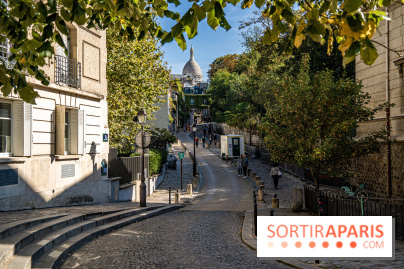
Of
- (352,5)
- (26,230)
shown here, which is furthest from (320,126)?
(352,5)

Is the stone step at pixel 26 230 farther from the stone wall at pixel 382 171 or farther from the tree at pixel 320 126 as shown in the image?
the stone wall at pixel 382 171

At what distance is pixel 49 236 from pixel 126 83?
16370 mm

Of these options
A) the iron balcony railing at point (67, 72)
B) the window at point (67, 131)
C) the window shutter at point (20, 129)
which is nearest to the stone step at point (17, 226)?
the window shutter at point (20, 129)

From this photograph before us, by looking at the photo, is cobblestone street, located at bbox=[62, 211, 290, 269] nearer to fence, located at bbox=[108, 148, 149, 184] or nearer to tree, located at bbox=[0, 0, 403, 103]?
tree, located at bbox=[0, 0, 403, 103]

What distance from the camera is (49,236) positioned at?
7.93 meters

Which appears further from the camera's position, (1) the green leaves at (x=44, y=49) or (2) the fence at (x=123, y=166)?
(2) the fence at (x=123, y=166)

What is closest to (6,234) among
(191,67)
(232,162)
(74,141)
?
(74,141)

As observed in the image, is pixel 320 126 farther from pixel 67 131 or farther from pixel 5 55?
pixel 5 55

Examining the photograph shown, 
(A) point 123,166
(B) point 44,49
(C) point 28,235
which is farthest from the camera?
(A) point 123,166

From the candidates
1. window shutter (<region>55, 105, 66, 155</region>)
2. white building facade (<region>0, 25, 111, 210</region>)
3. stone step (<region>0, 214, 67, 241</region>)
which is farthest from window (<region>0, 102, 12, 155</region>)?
stone step (<region>0, 214, 67, 241</region>)

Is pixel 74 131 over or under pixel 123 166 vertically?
over

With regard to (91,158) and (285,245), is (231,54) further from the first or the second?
(285,245)

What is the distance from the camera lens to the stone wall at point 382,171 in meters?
14.9

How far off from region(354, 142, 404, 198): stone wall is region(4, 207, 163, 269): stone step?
38.6 ft
